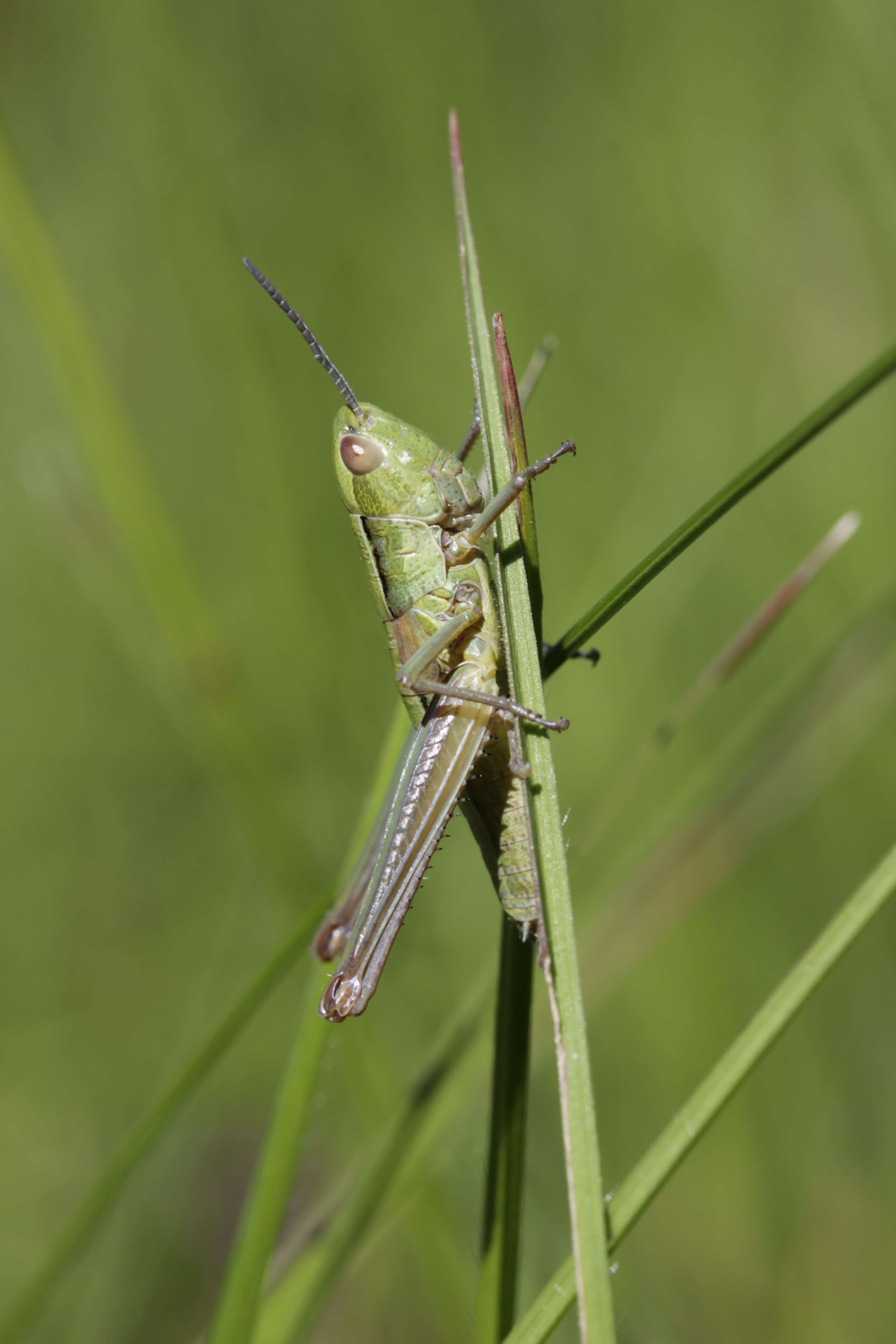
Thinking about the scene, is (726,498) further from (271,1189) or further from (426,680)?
(271,1189)

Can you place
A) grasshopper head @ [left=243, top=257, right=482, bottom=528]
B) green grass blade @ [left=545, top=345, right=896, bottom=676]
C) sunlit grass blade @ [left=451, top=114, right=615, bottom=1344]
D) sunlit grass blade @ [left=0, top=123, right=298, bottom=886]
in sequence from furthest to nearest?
grasshopper head @ [left=243, top=257, right=482, bottom=528] < sunlit grass blade @ [left=0, top=123, right=298, bottom=886] < green grass blade @ [left=545, top=345, right=896, bottom=676] < sunlit grass blade @ [left=451, top=114, right=615, bottom=1344]

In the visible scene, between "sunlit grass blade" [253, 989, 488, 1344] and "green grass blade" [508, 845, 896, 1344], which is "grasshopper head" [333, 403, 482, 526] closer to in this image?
"sunlit grass blade" [253, 989, 488, 1344]

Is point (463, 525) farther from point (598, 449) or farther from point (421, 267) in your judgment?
point (421, 267)

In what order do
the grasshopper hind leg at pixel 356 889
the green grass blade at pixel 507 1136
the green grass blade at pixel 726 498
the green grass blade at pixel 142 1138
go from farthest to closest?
the grasshopper hind leg at pixel 356 889, the green grass blade at pixel 142 1138, the green grass blade at pixel 507 1136, the green grass blade at pixel 726 498

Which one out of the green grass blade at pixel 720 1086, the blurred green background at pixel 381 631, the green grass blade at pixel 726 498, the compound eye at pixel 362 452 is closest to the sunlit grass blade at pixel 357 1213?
the blurred green background at pixel 381 631

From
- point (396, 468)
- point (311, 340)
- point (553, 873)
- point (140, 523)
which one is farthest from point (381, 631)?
point (553, 873)

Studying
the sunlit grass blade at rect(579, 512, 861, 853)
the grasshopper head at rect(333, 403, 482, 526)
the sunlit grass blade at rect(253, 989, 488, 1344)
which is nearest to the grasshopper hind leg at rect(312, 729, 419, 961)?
the sunlit grass blade at rect(253, 989, 488, 1344)

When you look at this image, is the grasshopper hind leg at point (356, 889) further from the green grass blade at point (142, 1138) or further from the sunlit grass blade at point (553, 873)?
the sunlit grass blade at point (553, 873)

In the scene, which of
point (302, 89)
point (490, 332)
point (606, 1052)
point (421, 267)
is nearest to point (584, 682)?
point (606, 1052)
